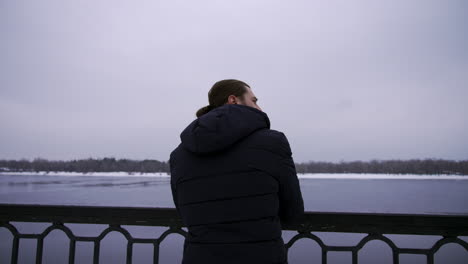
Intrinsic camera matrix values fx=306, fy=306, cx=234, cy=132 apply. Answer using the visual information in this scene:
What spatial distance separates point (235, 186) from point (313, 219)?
0.75m

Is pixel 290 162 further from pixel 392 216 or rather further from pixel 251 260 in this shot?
pixel 392 216

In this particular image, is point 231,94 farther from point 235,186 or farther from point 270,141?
point 235,186

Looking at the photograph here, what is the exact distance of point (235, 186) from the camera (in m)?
1.15

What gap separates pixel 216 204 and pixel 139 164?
11167 centimetres

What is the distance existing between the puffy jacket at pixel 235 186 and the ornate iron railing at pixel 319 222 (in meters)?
0.56

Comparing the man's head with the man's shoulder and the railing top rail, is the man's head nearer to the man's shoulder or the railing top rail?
the man's shoulder

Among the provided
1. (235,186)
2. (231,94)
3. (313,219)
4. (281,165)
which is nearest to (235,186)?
(235,186)

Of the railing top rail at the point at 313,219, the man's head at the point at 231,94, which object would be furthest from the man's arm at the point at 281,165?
the railing top rail at the point at 313,219

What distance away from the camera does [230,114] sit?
117 centimetres

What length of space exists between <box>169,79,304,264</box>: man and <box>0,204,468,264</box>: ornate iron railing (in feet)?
1.81

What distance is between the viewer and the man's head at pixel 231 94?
4.52 ft

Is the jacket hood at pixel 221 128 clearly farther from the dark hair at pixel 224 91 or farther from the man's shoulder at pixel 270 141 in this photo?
the dark hair at pixel 224 91

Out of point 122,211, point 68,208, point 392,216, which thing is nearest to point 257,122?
point 392,216

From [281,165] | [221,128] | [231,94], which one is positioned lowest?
[281,165]
